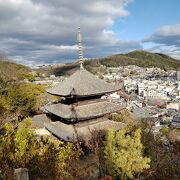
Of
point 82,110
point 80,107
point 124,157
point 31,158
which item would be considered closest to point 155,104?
point 80,107

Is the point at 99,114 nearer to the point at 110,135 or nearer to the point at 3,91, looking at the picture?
the point at 110,135

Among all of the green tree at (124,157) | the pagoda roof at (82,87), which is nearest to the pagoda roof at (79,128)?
the pagoda roof at (82,87)

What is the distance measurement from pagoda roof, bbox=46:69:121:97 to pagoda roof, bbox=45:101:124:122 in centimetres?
89

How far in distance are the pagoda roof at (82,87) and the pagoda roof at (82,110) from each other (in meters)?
0.89

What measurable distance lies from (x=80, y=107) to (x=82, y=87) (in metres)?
1.19

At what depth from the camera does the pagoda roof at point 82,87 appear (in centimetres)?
1479

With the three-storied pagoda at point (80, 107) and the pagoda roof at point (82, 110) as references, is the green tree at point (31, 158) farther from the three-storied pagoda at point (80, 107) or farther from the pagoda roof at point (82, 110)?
the pagoda roof at point (82, 110)

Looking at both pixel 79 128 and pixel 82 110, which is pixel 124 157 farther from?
pixel 82 110

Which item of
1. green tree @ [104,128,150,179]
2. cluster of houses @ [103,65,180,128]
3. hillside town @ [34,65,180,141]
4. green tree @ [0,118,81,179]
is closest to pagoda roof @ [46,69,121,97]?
green tree @ [104,128,150,179]

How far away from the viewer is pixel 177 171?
1169 cm

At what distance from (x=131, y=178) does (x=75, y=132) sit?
4608mm

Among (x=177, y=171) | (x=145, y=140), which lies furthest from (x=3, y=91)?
(x=177, y=171)

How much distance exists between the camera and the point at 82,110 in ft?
49.5

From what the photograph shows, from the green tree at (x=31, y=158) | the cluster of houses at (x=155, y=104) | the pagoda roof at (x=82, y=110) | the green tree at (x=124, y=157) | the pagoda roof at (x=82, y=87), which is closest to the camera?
the green tree at (x=31, y=158)
